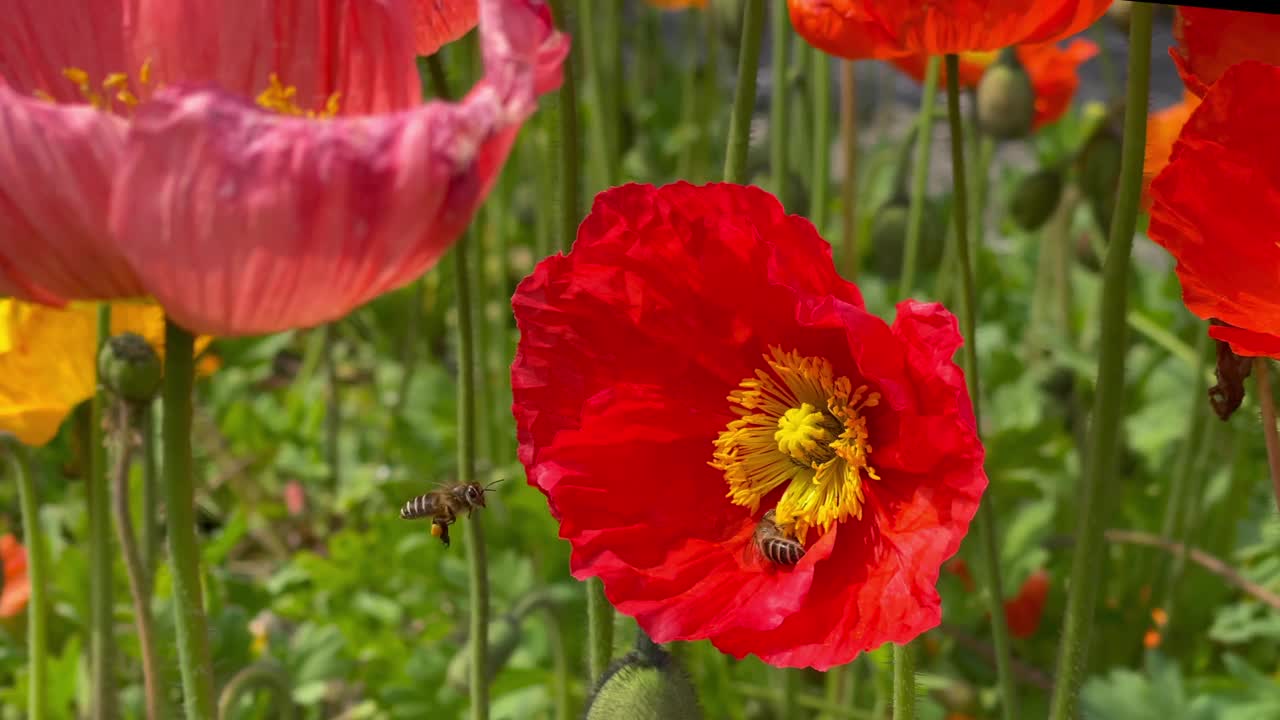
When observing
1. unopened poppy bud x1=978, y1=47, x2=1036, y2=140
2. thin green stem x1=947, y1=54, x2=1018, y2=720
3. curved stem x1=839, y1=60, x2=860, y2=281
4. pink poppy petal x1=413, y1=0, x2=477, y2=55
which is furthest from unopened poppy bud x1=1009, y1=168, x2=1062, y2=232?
pink poppy petal x1=413, y1=0, x2=477, y2=55

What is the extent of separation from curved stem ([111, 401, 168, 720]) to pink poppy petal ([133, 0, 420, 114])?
33cm

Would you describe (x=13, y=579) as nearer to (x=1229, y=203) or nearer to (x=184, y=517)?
(x=184, y=517)

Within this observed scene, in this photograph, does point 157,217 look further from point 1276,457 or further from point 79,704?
point 79,704

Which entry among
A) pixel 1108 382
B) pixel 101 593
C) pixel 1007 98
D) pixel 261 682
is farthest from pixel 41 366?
pixel 1007 98

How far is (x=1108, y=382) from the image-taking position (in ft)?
2.13

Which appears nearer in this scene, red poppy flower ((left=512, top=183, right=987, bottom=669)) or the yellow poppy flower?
red poppy flower ((left=512, top=183, right=987, bottom=669))

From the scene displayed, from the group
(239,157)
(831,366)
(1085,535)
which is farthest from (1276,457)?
(239,157)

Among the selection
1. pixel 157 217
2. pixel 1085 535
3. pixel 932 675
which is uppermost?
pixel 157 217

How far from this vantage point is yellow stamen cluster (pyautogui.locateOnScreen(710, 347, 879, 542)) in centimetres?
70

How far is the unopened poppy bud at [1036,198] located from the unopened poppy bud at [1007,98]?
0.07m

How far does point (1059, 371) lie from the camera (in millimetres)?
1700

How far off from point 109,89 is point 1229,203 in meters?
0.45

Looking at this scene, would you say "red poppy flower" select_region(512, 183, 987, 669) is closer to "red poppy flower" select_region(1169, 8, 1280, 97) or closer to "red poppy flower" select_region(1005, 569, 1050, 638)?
"red poppy flower" select_region(1169, 8, 1280, 97)

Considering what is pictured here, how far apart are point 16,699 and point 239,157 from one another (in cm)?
103
